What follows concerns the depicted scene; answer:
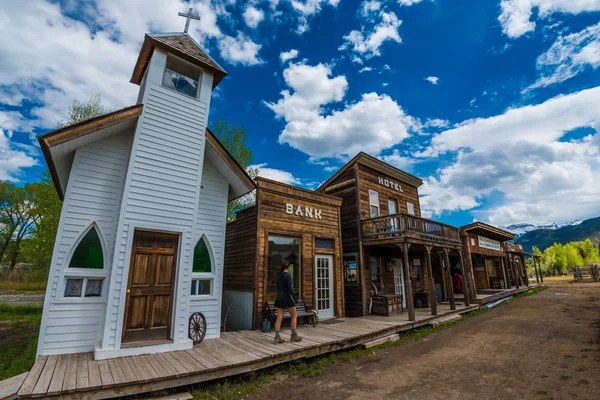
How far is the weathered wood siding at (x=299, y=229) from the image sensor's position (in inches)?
343

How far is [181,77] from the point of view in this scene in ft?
24.5

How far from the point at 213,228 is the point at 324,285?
4.82 meters

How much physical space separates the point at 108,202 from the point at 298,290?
6.15 meters

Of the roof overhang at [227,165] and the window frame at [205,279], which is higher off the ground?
the roof overhang at [227,165]

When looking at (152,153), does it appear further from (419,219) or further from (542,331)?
(542,331)

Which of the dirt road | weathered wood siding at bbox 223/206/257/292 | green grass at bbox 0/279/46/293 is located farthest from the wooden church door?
green grass at bbox 0/279/46/293

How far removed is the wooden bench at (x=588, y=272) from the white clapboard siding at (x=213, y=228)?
147 ft

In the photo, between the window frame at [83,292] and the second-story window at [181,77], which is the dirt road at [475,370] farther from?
the second-story window at [181,77]

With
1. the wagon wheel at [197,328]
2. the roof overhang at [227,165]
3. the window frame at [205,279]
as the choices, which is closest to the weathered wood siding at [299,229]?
the roof overhang at [227,165]

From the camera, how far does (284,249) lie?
9484 mm

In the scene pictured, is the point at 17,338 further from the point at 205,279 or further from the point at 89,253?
the point at 205,279

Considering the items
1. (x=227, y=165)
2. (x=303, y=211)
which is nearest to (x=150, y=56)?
(x=227, y=165)

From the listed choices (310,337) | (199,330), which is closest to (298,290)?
(310,337)

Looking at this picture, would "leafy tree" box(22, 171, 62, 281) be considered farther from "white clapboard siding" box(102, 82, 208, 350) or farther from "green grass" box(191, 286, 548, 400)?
"green grass" box(191, 286, 548, 400)
